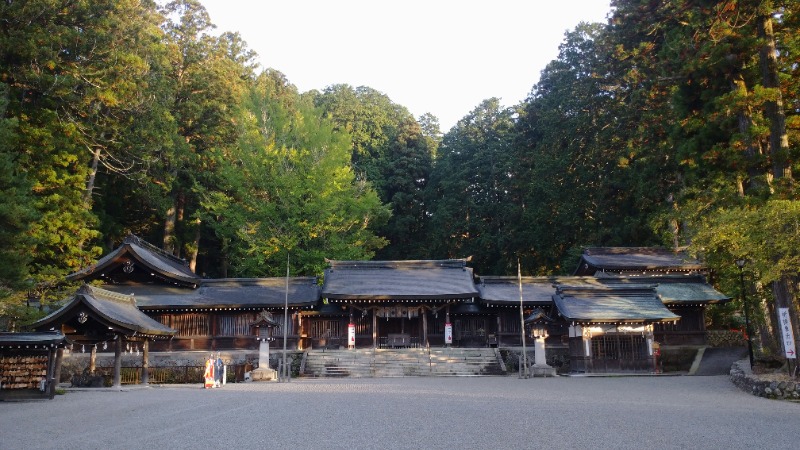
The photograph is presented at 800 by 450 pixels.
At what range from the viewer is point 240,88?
37281mm

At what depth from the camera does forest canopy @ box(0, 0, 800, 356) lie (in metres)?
15.1

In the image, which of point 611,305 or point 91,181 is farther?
point 91,181

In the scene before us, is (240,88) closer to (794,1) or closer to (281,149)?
(281,149)

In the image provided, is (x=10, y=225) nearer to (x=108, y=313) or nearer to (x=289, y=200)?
(x=108, y=313)

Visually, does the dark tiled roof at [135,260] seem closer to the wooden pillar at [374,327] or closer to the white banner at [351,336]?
the white banner at [351,336]

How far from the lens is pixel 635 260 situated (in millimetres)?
30359

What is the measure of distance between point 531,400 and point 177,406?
26.1 ft

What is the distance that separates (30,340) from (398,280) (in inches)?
670

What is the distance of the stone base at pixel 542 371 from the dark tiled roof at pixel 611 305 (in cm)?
214

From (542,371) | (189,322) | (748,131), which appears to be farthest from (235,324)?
(748,131)

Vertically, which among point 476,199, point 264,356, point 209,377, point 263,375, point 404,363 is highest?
point 476,199

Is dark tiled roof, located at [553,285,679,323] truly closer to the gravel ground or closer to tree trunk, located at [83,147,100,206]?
the gravel ground

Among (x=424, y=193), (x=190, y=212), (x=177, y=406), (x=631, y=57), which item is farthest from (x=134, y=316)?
(x=424, y=193)

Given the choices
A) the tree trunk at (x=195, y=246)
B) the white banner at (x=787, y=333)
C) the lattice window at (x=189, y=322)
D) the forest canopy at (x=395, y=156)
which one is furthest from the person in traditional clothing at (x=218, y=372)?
the tree trunk at (x=195, y=246)
